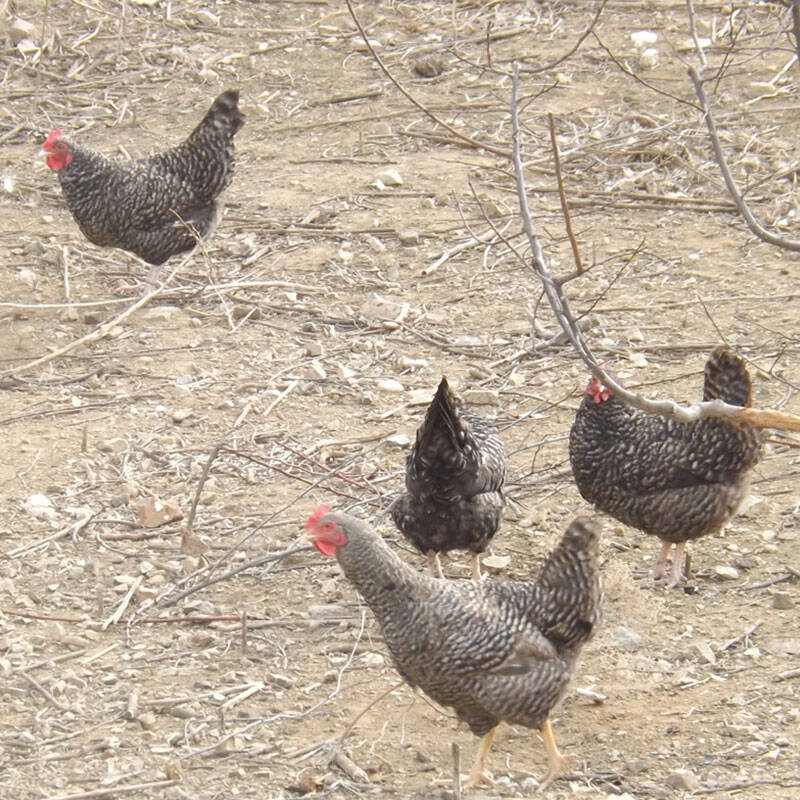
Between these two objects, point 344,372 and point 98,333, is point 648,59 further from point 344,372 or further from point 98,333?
point 98,333

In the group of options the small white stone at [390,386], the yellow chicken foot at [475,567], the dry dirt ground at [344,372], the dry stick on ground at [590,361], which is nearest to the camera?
the dry stick on ground at [590,361]

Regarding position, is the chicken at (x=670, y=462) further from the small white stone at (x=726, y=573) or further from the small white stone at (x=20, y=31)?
the small white stone at (x=20, y=31)

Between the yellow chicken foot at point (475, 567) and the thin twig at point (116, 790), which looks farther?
the yellow chicken foot at point (475, 567)

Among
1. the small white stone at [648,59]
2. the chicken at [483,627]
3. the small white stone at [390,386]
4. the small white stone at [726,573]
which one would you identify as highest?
the chicken at [483,627]

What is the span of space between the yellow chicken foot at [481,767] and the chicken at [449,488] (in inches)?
44.2

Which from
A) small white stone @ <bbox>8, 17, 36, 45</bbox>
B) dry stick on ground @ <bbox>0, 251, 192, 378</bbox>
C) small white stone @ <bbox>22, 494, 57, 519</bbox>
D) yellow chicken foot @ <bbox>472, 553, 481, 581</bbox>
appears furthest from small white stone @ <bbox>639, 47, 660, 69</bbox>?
small white stone @ <bbox>22, 494, 57, 519</bbox>

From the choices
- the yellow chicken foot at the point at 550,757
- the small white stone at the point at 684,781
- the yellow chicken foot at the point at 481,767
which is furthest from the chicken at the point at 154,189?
the small white stone at the point at 684,781

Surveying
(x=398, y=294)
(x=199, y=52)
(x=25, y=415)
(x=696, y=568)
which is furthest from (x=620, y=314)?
(x=199, y=52)

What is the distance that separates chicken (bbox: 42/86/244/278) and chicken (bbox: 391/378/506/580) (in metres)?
3.71

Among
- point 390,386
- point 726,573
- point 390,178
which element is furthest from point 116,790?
point 390,178

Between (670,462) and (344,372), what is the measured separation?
8.41 feet

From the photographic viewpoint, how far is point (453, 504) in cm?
584

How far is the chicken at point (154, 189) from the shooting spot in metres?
9.01

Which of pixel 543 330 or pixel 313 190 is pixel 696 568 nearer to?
pixel 543 330
